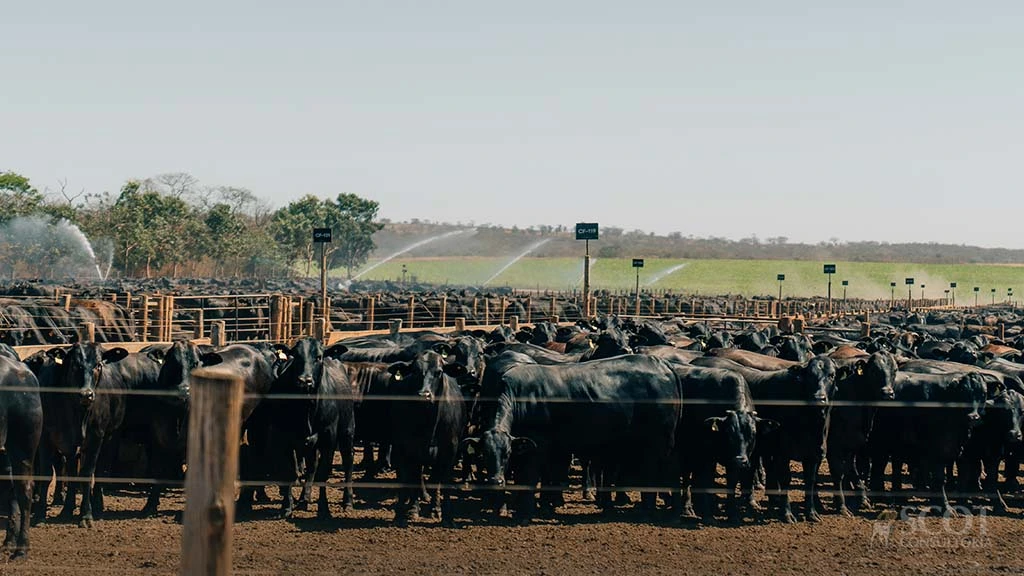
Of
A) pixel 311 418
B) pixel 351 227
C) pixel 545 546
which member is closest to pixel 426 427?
pixel 311 418

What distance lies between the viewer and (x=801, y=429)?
11.8 metres

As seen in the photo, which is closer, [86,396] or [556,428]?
[86,396]

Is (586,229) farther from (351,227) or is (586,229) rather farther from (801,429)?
(351,227)

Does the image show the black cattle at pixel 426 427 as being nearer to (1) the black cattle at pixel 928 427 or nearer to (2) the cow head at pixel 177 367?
(2) the cow head at pixel 177 367

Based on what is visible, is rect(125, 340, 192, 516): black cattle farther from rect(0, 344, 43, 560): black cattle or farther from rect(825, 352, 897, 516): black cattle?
rect(825, 352, 897, 516): black cattle

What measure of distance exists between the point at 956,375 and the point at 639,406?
157 inches

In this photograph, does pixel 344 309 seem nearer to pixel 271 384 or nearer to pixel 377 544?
pixel 271 384

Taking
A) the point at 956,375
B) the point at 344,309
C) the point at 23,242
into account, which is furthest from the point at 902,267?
the point at 956,375

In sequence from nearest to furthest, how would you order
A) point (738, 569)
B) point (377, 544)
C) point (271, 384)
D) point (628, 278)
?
1. point (738, 569)
2. point (377, 544)
3. point (271, 384)
4. point (628, 278)

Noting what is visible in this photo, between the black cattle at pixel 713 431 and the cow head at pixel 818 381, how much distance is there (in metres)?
0.61

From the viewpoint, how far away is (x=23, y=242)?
234 ft

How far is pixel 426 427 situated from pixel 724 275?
143842mm

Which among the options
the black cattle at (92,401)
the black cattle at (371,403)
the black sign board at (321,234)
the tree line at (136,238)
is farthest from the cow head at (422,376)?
the tree line at (136,238)

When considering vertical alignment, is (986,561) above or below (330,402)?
below
